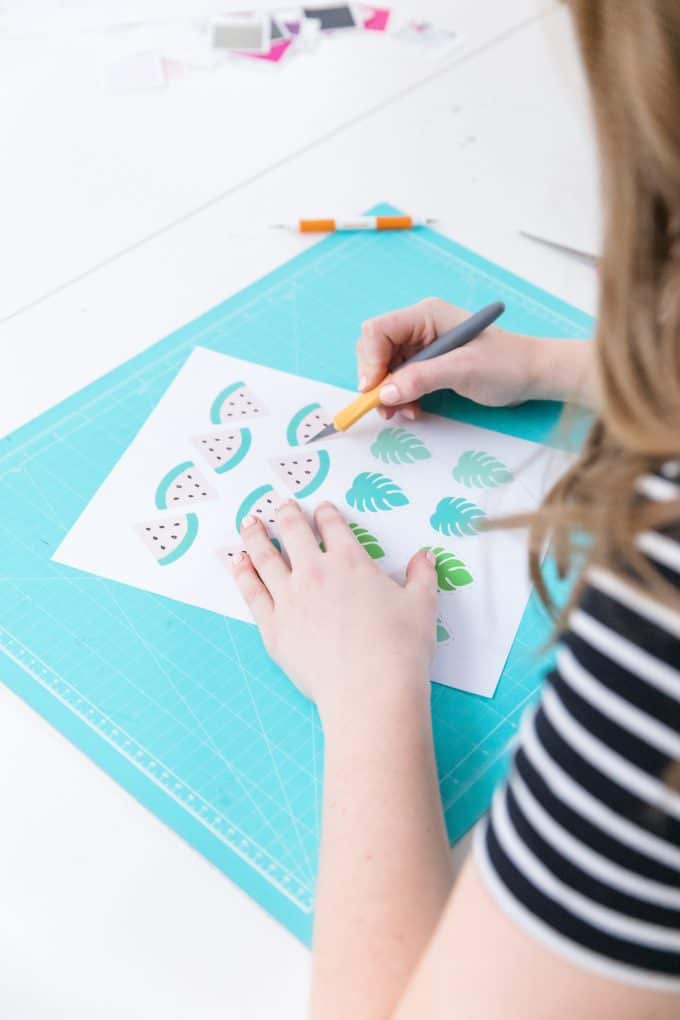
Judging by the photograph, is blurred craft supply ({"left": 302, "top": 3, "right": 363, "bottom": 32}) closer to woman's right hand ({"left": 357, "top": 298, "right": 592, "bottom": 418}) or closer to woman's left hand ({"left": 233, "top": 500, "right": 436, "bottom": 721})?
woman's right hand ({"left": 357, "top": 298, "right": 592, "bottom": 418})

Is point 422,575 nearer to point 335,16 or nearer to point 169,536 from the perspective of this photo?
point 169,536

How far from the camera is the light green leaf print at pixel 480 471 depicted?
85 centimetres

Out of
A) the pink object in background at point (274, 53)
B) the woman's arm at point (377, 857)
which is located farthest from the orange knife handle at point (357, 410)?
the pink object in background at point (274, 53)

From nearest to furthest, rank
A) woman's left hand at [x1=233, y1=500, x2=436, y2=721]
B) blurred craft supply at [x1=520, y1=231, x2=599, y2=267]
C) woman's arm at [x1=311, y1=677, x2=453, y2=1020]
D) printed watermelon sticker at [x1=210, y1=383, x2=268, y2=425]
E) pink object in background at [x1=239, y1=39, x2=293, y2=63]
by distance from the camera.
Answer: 1. woman's arm at [x1=311, y1=677, x2=453, y2=1020]
2. woman's left hand at [x1=233, y1=500, x2=436, y2=721]
3. printed watermelon sticker at [x1=210, y1=383, x2=268, y2=425]
4. blurred craft supply at [x1=520, y1=231, x2=599, y2=267]
5. pink object in background at [x1=239, y1=39, x2=293, y2=63]

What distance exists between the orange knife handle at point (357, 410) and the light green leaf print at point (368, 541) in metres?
0.10

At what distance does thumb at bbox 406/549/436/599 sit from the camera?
747 millimetres

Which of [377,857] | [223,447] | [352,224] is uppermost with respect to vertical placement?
[352,224]

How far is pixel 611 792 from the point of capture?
1.41ft

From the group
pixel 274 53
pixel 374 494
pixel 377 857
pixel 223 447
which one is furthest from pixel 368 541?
pixel 274 53

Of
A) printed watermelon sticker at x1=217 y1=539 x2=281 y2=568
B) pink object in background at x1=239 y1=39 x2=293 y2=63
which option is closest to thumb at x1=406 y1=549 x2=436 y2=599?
printed watermelon sticker at x1=217 y1=539 x2=281 y2=568

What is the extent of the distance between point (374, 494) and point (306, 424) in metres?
0.10

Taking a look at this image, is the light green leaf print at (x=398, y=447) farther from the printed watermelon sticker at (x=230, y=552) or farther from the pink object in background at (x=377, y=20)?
the pink object in background at (x=377, y=20)

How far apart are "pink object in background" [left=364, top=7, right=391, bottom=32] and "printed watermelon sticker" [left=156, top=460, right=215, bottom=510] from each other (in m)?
0.76

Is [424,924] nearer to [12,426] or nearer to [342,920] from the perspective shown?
[342,920]
